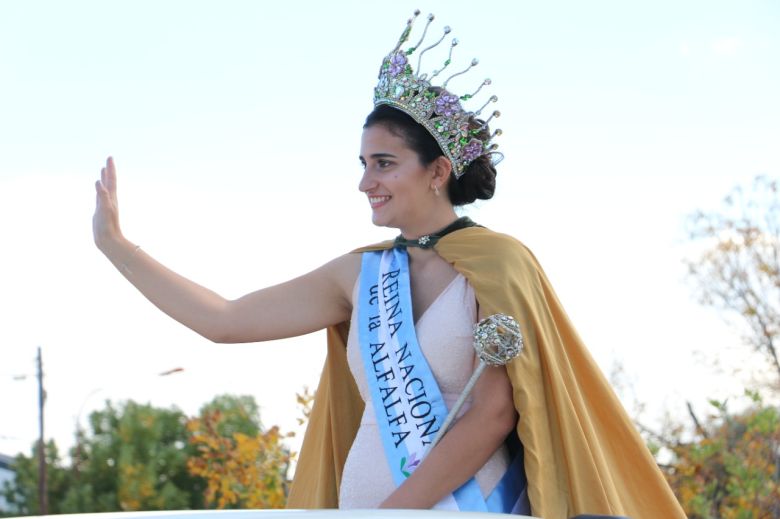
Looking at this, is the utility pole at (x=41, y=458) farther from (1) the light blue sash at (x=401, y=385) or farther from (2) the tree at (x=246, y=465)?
(1) the light blue sash at (x=401, y=385)

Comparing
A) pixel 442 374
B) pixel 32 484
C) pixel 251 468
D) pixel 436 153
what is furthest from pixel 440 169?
pixel 32 484

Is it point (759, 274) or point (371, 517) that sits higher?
point (759, 274)

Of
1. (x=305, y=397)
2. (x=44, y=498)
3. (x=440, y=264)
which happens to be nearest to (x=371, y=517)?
(x=440, y=264)

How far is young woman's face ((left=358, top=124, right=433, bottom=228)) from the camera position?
3.41 metres

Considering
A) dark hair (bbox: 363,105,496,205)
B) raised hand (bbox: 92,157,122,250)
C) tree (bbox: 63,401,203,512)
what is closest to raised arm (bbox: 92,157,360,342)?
raised hand (bbox: 92,157,122,250)

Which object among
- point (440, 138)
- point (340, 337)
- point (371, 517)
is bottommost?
point (371, 517)

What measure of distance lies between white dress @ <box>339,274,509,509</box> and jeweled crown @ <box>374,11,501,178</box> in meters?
0.38

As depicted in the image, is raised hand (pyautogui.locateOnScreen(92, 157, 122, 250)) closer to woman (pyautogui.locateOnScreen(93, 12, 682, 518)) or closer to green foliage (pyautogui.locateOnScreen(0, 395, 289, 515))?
woman (pyautogui.locateOnScreen(93, 12, 682, 518))

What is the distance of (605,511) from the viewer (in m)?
3.04

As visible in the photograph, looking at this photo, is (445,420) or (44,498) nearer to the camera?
(445,420)

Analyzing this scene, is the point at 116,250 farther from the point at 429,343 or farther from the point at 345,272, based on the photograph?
the point at 429,343

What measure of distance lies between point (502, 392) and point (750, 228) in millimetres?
15811

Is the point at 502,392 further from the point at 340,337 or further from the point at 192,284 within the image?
the point at 192,284

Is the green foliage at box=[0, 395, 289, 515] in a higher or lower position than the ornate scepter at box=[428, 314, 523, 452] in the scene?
higher
